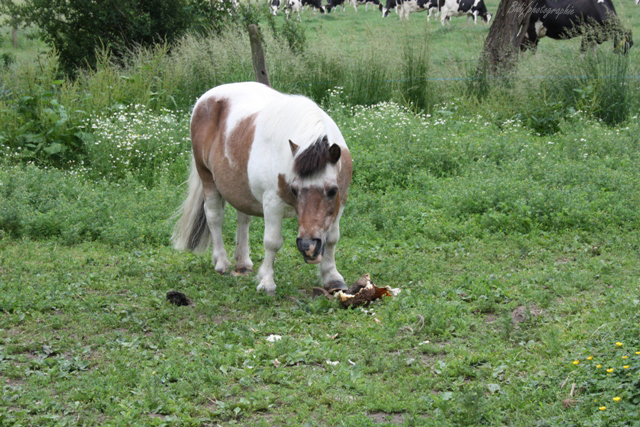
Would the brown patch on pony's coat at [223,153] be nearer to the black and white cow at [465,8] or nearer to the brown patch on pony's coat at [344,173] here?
the brown patch on pony's coat at [344,173]

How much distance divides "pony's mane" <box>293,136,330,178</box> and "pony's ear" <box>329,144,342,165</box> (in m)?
0.03

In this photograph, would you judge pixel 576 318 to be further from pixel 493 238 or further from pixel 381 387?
pixel 493 238

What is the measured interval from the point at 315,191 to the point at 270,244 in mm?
Result: 746

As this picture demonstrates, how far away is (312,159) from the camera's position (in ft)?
16.7

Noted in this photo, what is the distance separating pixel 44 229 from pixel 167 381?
4.10 m

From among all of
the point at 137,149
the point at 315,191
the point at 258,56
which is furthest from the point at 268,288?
the point at 137,149

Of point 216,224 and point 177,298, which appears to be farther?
point 216,224

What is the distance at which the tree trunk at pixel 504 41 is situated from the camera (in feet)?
39.9

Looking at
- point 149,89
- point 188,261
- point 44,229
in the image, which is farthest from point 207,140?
point 149,89

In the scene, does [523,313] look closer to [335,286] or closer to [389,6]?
[335,286]

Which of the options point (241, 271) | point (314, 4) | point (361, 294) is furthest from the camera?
point (314, 4)

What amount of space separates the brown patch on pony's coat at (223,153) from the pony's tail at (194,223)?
0.74 feet

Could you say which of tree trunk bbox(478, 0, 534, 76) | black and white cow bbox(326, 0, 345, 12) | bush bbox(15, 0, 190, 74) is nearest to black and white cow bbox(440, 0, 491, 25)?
black and white cow bbox(326, 0, 345, 12)

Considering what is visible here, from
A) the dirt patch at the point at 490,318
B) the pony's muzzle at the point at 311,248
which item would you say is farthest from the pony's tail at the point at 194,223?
the dirt patch at the point at 490,318
